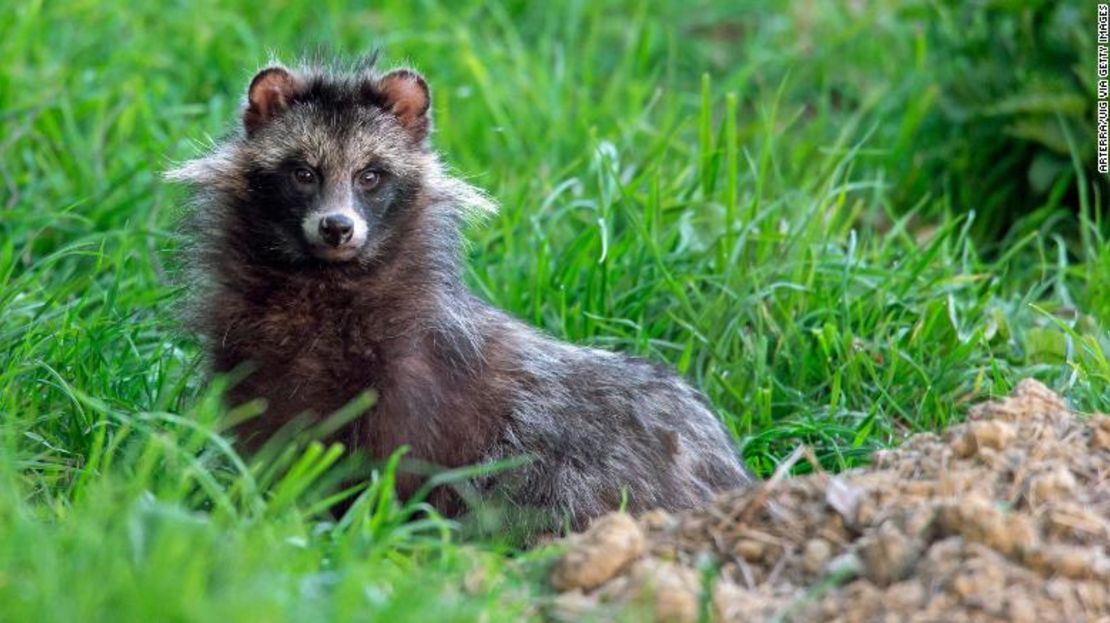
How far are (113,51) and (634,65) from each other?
8.78ft

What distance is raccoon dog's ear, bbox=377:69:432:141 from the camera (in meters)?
5.63

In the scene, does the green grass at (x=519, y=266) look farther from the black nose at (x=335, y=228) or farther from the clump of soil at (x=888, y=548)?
the black nose at (x=335, y=228)

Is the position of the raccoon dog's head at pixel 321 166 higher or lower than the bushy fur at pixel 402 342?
higher

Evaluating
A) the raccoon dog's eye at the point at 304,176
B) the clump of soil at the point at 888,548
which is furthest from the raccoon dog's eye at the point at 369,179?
the clump of soil at the point at 888,548

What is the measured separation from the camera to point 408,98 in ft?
18.7

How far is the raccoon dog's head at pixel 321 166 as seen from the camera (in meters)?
5.33

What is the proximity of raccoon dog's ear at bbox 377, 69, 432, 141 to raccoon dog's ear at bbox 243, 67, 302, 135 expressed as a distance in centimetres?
28

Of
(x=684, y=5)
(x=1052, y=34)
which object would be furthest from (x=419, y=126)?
(x=684, y=5)

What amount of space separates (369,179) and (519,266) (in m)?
1.52

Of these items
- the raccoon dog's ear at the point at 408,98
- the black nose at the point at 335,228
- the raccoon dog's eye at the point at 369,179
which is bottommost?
the black nose at the point at 335,228

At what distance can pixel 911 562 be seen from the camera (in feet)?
14.0

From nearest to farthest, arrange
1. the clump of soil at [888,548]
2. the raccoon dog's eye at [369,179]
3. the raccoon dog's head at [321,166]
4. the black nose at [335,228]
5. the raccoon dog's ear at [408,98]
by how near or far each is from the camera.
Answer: the clump of soil at [888,548], the black nose at [335,228], the raccoon dog's head at [321,166], the raccoon dog's eye at [369,179], the raccoon dog's ear at [408,98]

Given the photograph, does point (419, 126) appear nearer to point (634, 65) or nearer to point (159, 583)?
point (159, 583)

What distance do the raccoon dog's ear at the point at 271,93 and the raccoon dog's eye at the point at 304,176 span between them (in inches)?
9.8
